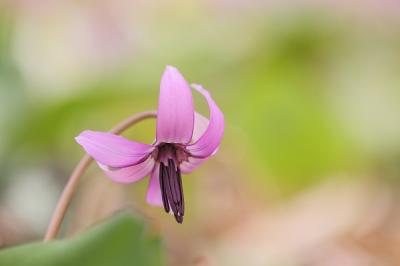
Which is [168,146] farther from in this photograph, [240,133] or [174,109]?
[240,133]

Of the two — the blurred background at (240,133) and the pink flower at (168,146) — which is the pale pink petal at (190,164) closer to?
the pink flower at (168,146)

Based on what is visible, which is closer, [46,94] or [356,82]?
[46,94]

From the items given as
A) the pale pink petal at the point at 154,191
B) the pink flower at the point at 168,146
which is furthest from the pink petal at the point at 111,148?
the pale pink petal at the point at 154,191

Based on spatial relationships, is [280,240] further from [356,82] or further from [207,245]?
[356,82]

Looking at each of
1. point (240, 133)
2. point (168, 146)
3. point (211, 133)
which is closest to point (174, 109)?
point (211, 133)

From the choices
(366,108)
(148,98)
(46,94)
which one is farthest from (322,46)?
(46,94)

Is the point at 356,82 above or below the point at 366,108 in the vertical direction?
above

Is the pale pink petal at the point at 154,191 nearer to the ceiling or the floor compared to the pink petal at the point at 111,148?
nearer to the ceiling
